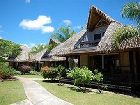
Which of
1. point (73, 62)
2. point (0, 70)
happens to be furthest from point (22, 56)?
point (0, 70)

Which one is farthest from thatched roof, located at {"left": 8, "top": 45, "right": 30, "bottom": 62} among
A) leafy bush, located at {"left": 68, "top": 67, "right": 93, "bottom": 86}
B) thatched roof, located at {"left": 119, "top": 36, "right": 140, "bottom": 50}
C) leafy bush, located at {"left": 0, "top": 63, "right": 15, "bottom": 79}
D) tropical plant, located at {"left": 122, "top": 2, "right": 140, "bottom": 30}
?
tropical plant, located at {"left": 122, "top": 2, "right": 140, "bottom": 30}

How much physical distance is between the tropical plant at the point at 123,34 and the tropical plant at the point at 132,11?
825mm

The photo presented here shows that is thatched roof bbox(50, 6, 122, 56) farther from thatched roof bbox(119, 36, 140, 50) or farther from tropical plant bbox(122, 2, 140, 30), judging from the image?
tropical plant bbox(122, 2, 140, 30)

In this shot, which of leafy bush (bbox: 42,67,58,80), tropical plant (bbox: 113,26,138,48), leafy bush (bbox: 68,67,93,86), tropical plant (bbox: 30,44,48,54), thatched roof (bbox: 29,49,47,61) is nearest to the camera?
tropical plant (bbox: 113,26,138,48)

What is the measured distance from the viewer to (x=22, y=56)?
51.7 m

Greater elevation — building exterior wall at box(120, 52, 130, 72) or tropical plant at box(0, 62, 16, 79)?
building exterior wall at box(120, 52, 130, 72)

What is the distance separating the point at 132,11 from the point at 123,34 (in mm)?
2394

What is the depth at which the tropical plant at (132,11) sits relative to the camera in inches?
550

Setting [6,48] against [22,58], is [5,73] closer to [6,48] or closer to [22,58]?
[6,48]

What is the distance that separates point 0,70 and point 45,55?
22190mm

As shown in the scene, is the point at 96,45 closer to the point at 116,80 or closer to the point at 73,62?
the point at 116,80

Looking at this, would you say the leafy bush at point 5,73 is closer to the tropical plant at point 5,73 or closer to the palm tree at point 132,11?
the tropical plant at point 5,73

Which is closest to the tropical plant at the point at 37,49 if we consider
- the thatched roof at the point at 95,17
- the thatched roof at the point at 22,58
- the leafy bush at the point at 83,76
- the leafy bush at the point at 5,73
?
the thatched roof at the point at 22,58

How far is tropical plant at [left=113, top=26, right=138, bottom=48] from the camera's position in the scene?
49.0 feet
